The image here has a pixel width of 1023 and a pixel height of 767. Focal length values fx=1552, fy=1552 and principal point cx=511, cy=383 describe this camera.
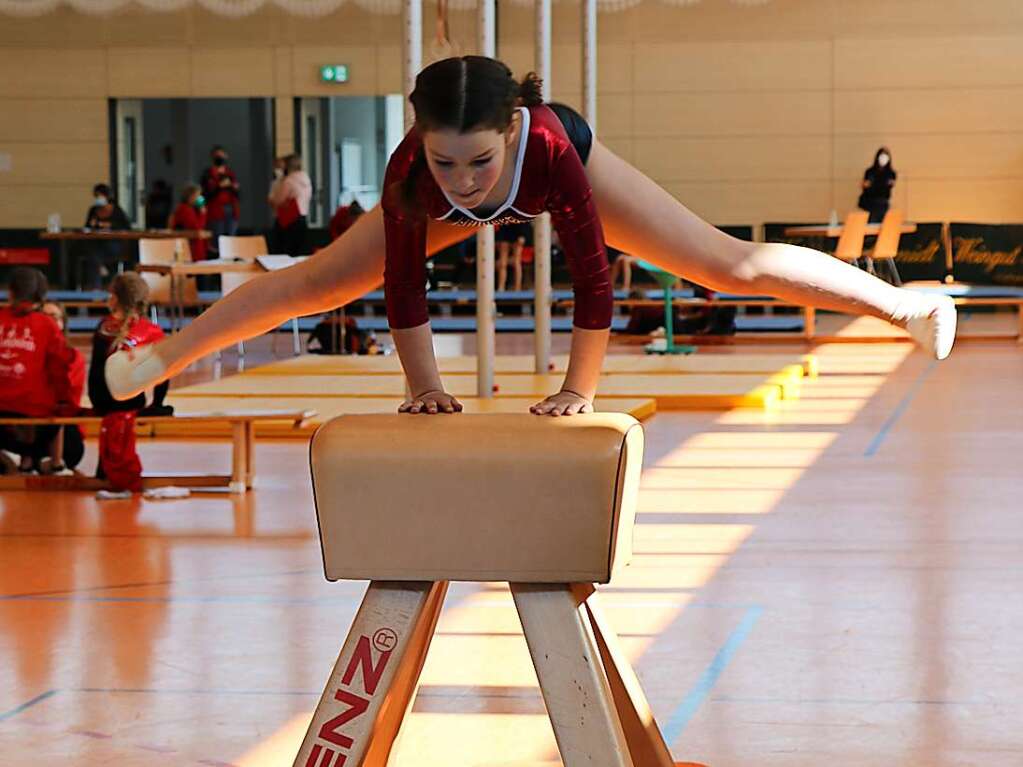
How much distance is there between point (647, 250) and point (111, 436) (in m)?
3.71

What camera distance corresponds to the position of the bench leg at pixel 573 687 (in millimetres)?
2395

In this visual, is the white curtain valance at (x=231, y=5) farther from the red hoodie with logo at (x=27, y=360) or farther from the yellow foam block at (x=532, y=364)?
the red hoodie with logo at (x=27, y=360)

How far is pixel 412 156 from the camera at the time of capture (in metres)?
2.84

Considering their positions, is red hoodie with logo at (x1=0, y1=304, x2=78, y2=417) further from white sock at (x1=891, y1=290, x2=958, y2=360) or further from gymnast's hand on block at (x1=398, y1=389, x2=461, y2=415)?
white sock at (x1=891, y1=290, x2=958, y2=360)

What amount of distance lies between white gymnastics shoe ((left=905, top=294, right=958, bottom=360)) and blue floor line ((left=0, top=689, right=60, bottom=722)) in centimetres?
213

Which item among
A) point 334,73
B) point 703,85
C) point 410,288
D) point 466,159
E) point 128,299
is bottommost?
point 128,299

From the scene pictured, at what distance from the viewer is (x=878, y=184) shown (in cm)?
1808

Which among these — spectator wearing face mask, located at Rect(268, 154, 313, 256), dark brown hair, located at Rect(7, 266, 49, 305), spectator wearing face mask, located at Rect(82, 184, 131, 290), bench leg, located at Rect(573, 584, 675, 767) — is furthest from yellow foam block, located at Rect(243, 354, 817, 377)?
bench leg, located at Rect(573, 584, 675, 767)

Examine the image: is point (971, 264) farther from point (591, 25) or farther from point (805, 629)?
point (805, 629)

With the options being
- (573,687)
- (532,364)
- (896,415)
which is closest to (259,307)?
(573,687)

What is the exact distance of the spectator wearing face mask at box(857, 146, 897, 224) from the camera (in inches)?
707

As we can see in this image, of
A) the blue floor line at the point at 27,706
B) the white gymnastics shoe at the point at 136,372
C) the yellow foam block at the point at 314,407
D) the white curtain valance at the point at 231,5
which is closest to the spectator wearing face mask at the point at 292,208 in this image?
the white curtain valance at the point at 231,5

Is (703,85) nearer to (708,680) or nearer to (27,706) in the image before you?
(708,680)

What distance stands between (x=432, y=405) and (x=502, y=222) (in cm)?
48
